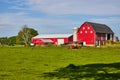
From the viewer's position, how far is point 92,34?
3706 inches

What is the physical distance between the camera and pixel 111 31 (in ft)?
343

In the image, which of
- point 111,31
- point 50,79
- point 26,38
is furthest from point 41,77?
point 26,38

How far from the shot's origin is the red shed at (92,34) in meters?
93.8

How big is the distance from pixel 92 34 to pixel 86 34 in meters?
2.19

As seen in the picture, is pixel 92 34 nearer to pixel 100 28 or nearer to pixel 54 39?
pixel 100 28

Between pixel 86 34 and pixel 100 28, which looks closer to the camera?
pixel 86 34

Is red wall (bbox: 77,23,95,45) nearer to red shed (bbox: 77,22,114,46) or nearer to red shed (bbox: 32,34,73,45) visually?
red shed (bbox: 77,22,114,46)

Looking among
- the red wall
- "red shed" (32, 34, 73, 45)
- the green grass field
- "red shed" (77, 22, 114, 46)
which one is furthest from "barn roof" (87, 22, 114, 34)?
the green grass field

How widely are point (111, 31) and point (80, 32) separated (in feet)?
42.8

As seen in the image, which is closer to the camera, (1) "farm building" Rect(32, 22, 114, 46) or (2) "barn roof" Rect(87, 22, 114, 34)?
(1) "farm building" Rect(32, 22, 114, 46)

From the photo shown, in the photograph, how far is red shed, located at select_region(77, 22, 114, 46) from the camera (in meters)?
93.8

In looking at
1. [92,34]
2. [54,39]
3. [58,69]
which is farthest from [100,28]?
[58,69]

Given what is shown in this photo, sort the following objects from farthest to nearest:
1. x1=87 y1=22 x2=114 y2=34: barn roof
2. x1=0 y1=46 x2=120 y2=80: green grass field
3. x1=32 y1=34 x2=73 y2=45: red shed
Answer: x1=32 y1=34 x2=73 y2=45: red shed, x1=87 y1=22 x2=114 y2=34: barn roof, x1=0 y1=46 x2=120 y2=80: green grass field

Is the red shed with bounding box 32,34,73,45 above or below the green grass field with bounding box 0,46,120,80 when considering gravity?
above
